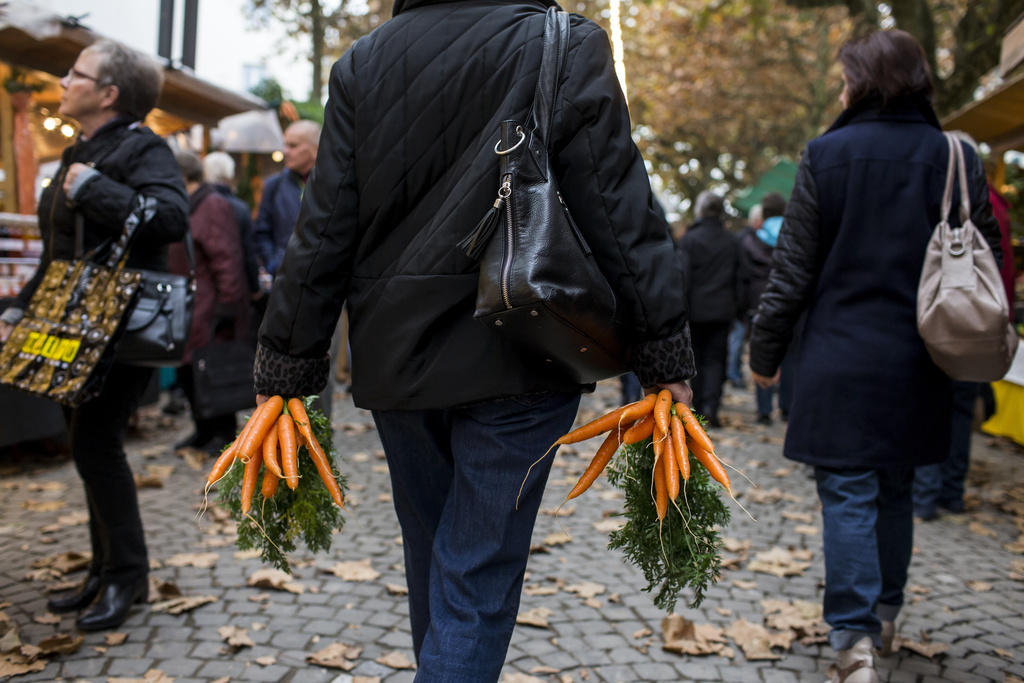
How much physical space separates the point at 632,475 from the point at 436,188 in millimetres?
914

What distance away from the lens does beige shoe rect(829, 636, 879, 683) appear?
9.62ft

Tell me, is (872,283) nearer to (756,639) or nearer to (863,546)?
(863,546)

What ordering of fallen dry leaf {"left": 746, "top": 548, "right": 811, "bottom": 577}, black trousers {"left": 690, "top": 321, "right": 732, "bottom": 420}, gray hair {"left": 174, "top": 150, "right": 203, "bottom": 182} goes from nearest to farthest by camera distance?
fallen dry leaf {"left": 746, "top": 548, "right": 811, "bottom": 577}, gray hair {"left": 174, "top": 150, "right": 203, "bottom": 182}, black trousers {"left": 690, "top": 321, "right": 732, "bottom": 420}

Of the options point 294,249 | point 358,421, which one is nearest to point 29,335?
point 294,249

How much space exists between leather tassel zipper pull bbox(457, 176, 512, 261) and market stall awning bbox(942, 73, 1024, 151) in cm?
553

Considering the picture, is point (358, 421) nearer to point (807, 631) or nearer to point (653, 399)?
point (807, 631)

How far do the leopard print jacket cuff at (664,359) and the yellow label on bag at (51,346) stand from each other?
6.62 feet

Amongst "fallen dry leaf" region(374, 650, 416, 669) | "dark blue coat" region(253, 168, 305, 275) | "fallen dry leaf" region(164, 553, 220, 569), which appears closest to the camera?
"fallen dry leaf" region(374, 650, 416, 669)

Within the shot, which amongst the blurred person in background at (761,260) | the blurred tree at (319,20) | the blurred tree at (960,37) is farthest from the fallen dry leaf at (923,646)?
the blurred tree at (319,20)

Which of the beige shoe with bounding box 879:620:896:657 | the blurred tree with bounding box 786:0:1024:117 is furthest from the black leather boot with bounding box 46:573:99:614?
the blurred tree with bounding box 786:0:1024:117

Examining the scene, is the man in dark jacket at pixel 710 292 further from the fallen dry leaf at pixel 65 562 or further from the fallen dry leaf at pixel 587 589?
the fallen dry leaf at pixel 65 562

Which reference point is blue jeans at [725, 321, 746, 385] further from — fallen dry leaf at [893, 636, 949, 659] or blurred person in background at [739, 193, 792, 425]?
fallen dry leaf at [893, 636, 949, 659]

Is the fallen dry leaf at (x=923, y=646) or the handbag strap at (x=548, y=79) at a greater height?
the handbag strap at (x=548, y=79)

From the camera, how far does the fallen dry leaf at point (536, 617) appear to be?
141 inches
